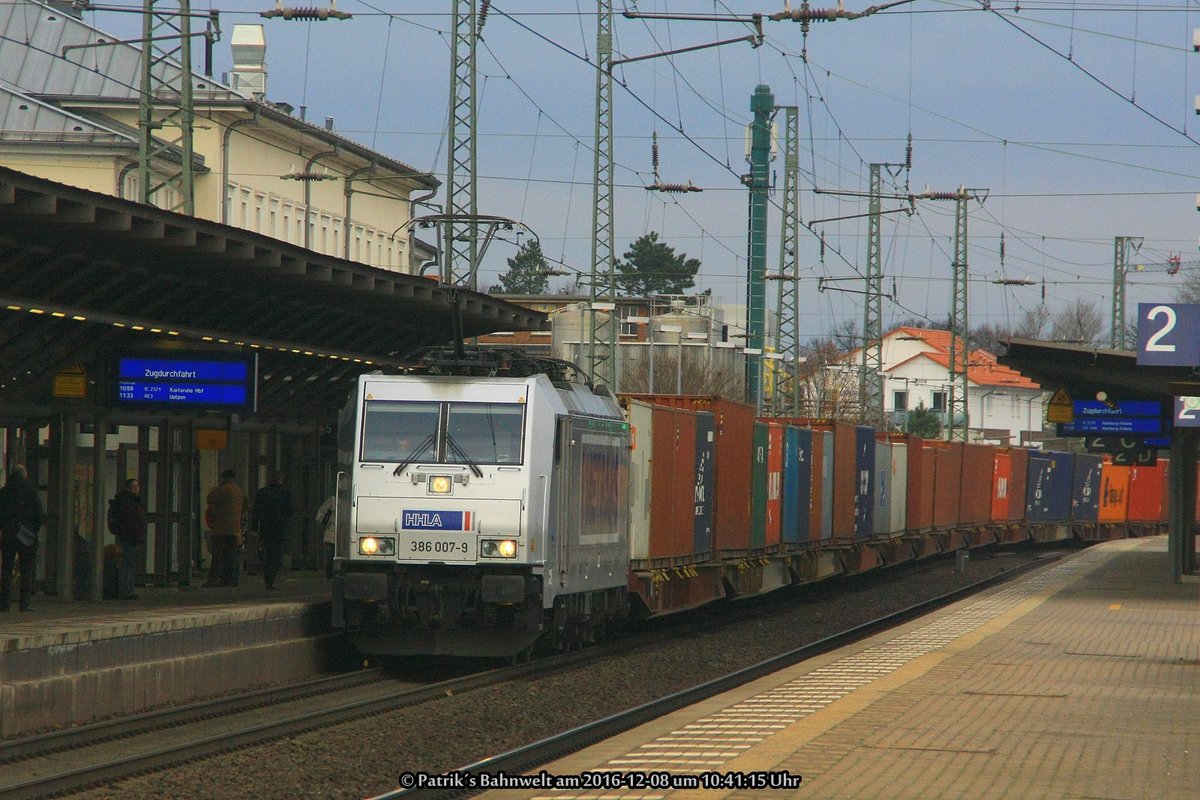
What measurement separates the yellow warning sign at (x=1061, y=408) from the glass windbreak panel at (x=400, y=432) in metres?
18.0

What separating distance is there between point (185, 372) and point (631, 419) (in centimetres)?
537

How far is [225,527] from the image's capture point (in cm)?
2183

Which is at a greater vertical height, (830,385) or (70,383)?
(830,385)

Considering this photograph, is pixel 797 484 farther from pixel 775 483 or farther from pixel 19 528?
pixel 19 528

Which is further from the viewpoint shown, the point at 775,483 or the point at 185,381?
the point at 775,483

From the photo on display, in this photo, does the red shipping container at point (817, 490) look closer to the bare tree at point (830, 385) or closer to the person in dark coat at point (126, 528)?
the person in dark coat at point (126, 528)

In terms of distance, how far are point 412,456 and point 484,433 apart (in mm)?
758

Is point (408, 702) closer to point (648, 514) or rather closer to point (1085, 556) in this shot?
point (648, 514)

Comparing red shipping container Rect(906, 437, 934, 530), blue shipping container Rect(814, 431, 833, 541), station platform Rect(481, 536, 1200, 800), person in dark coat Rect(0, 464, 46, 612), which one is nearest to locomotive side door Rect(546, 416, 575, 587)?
station platform Rect(481, 536, 1200, 800)

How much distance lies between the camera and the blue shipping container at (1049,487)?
53.2 metres

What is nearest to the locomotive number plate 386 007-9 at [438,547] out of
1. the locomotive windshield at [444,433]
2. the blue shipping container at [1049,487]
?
the locomotive windshield at [444,433]

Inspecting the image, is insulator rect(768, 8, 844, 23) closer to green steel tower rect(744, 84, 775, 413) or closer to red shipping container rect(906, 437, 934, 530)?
red shipping container rect(906, 437, 934, 530)

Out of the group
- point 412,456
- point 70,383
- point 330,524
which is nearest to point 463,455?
point 412,456

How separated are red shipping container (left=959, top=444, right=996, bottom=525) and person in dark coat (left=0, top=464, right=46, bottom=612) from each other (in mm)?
31849
